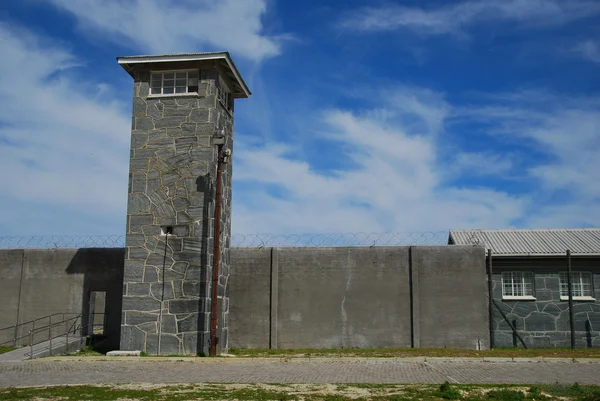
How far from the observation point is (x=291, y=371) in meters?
13.8

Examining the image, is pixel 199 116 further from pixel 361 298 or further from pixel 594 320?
pixel 594 320

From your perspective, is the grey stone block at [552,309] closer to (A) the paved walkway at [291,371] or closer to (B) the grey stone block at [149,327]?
(A) the paved walkway at [291,371]

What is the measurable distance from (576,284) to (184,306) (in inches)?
495

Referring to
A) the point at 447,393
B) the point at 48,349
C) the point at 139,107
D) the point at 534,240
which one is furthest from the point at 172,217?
the point at 534,240

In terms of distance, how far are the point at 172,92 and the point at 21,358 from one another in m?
8.25

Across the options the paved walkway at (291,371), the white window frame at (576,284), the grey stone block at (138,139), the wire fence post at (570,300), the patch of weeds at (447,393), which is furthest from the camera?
the white window frame at (576,284)

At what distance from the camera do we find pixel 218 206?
18312mm

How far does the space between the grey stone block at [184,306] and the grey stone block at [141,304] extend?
1.44ft

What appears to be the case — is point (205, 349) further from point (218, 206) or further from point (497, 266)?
point (497, 266)

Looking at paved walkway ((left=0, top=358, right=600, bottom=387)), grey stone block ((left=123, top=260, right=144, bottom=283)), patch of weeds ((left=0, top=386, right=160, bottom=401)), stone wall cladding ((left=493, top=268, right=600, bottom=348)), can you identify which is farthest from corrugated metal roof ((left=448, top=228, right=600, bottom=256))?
patch of weeds ((left=0, top=386, right=160, bottom=401))

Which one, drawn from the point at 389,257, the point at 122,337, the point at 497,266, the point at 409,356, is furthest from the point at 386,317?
the point at 122,337

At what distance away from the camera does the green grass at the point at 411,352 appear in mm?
17141

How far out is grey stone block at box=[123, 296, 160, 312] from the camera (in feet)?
59.5

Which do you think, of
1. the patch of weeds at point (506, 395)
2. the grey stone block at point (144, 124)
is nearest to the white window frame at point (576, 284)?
the patch of weeds at point (506, 395)
